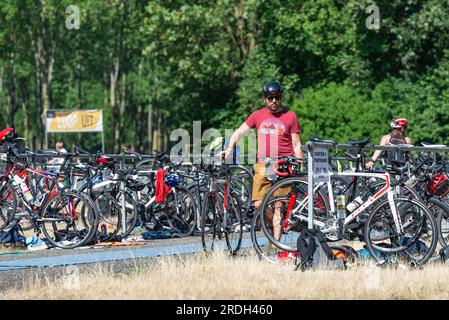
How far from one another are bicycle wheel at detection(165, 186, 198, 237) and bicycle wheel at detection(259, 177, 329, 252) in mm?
4574

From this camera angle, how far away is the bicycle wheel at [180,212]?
54.3ft

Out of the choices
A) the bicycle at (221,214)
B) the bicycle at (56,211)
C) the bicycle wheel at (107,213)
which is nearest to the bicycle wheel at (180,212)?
the bicycle wheel at (107,213)

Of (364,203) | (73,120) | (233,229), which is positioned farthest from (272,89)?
(73,120)

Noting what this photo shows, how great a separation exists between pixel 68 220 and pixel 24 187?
0.96 m

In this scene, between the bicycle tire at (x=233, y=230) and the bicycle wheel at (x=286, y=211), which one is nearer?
the bicycle wheel at (x=286, y=211)

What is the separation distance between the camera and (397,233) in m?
11.2

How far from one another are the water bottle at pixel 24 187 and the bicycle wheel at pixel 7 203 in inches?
4.1

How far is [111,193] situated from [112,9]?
32812mm

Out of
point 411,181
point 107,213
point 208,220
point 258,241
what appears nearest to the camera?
point 411,181

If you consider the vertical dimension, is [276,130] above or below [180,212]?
above

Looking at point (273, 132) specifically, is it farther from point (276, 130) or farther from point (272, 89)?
point (272, 89)

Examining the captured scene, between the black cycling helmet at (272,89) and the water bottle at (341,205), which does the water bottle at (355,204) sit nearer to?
the water bottle at (341,205)

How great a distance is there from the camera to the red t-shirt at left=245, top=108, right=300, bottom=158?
1284 centimetres

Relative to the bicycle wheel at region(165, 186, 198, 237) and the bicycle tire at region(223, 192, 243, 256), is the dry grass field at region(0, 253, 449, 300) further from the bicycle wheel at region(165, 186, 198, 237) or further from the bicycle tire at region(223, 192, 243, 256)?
the bicycle wheel at region(165, 186, 198, 237)
